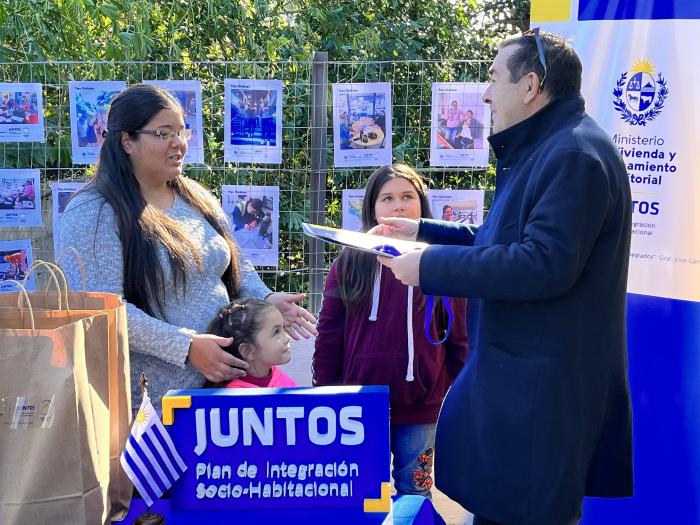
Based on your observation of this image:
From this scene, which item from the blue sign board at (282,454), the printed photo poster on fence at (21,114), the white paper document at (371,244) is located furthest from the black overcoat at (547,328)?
the printed photo poster on fence at (21,114)

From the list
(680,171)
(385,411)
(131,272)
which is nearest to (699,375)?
(680,171)

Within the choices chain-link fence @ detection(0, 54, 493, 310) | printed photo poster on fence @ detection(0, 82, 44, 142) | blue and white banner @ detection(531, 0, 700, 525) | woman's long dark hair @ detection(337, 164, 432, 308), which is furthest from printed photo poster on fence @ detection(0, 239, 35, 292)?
blue and white banner @ detection(531, 0, 700, 525)

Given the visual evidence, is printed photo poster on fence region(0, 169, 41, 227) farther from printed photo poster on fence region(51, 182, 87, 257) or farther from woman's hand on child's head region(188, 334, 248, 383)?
woman's hand on child's head region(188, 334, 248, 383)

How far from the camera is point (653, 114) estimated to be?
274cm

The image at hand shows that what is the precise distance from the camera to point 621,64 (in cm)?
279

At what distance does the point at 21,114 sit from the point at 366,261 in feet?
6.61

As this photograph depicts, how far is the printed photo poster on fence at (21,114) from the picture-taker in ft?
Answer: 11.9

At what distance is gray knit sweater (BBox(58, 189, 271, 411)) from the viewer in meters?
2.19

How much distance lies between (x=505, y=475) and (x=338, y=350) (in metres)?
1.12

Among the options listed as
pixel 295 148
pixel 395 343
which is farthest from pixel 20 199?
pixel 395 343

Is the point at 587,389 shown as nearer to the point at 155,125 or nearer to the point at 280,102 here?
the point at 155,125

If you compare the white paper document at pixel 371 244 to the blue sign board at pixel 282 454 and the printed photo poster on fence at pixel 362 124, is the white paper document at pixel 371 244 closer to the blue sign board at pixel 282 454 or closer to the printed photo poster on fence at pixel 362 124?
the blue sign board at pixel 282 454

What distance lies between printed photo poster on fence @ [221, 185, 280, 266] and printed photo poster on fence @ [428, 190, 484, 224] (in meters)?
0.79

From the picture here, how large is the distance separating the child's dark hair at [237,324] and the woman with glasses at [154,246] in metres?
0.03
